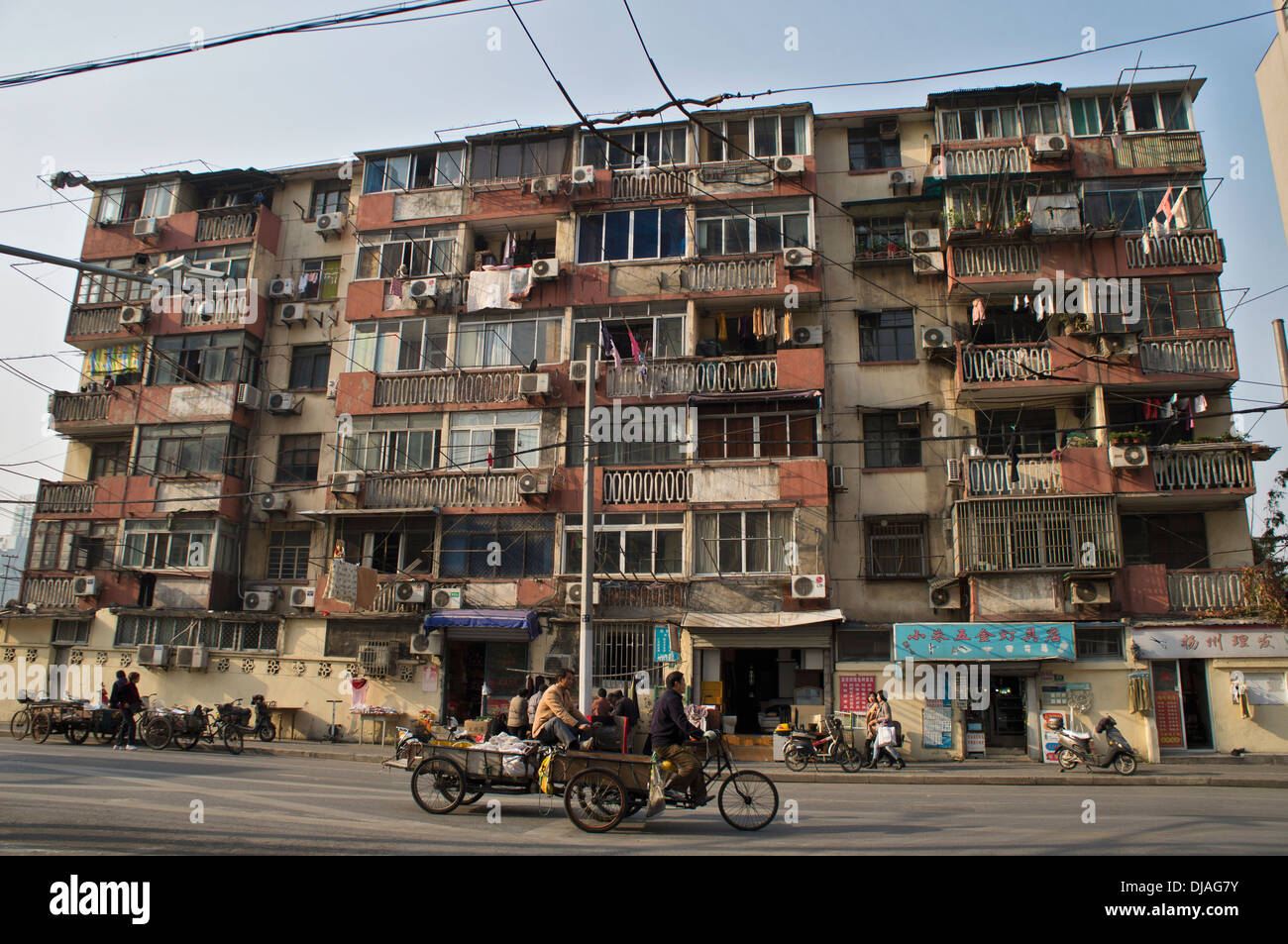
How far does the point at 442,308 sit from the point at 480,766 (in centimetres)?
1865

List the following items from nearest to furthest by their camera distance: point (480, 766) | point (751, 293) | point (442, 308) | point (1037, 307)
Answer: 1. point (480, 766)
2. point (1037, 307)
3. point (751, 293)
4. point (442, 308)

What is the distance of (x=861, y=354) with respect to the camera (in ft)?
81.8

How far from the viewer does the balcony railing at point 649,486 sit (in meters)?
23.3

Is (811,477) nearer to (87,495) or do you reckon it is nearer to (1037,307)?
(1037,307)

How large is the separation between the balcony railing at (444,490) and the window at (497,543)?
525 mm

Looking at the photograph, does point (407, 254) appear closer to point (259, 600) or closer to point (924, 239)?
point (259, 600)

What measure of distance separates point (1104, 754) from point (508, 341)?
18739 mm

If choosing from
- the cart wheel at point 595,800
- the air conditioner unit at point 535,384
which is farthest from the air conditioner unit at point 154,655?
the cart wheel at point 595,800

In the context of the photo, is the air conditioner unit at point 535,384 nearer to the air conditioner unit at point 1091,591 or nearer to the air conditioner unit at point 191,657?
the air conditioner unit at point 191,657

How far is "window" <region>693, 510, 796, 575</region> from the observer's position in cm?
2264

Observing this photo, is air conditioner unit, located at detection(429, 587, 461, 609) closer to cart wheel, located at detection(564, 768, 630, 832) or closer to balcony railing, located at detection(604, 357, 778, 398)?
balcony railing, located at detection(604, 357, 778, 398)

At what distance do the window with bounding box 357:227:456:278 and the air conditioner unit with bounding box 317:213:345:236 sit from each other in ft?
7.05

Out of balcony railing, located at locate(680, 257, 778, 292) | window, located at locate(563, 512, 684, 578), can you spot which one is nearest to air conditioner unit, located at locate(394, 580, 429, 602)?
window, located at locate(563, 512, 684, 578)

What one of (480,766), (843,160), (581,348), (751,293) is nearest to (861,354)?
(751,293)
